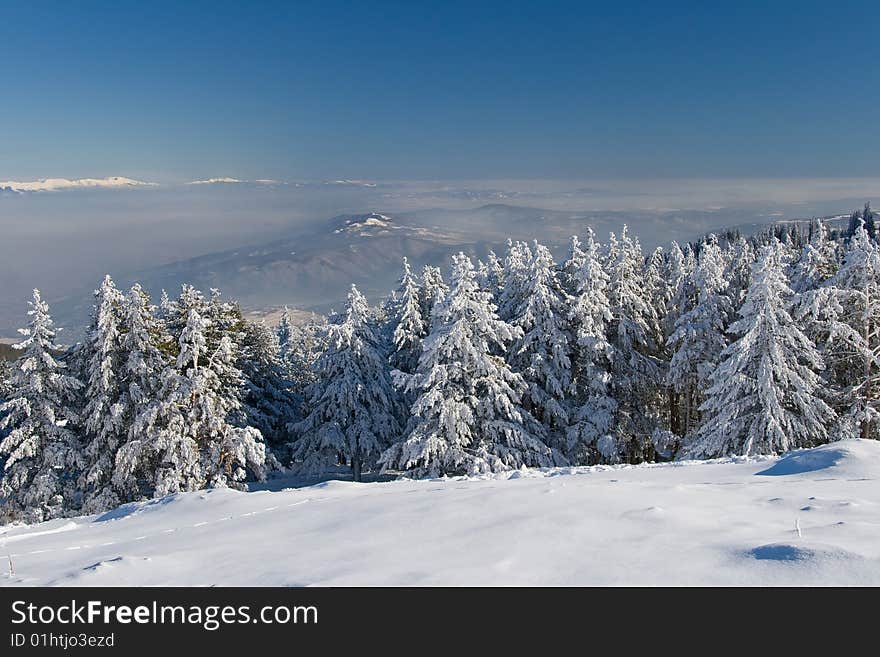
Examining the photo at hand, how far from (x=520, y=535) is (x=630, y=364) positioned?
2022 cm

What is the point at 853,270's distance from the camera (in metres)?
22.0

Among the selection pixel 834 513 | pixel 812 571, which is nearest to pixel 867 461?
pixel 834 513

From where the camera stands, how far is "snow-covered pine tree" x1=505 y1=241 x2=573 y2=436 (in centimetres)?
2385

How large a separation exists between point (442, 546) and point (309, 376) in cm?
3157

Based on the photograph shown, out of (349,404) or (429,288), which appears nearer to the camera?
(349,404)

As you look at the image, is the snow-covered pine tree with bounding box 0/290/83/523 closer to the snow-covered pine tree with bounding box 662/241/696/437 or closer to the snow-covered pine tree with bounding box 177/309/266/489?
the snow-covered pine tree with bounding box 177/309/266/489

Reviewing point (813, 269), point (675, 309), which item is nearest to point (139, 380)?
point (675, 309)

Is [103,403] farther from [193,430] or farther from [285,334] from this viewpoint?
[285,334]

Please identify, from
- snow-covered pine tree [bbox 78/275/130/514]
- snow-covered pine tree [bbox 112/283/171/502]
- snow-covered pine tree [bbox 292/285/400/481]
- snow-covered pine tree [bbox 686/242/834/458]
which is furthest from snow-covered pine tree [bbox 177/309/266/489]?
snow-covered pine tree [bbox 686/242/834/458]

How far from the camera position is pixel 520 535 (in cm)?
654

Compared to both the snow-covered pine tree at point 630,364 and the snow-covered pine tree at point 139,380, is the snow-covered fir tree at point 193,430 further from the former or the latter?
the snow-covered pine tree at point 630,364

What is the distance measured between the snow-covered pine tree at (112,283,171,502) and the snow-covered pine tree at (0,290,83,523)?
7.00ft

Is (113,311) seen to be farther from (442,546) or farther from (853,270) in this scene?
(853,270)

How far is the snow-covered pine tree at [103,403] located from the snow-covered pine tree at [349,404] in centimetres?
A: 798
